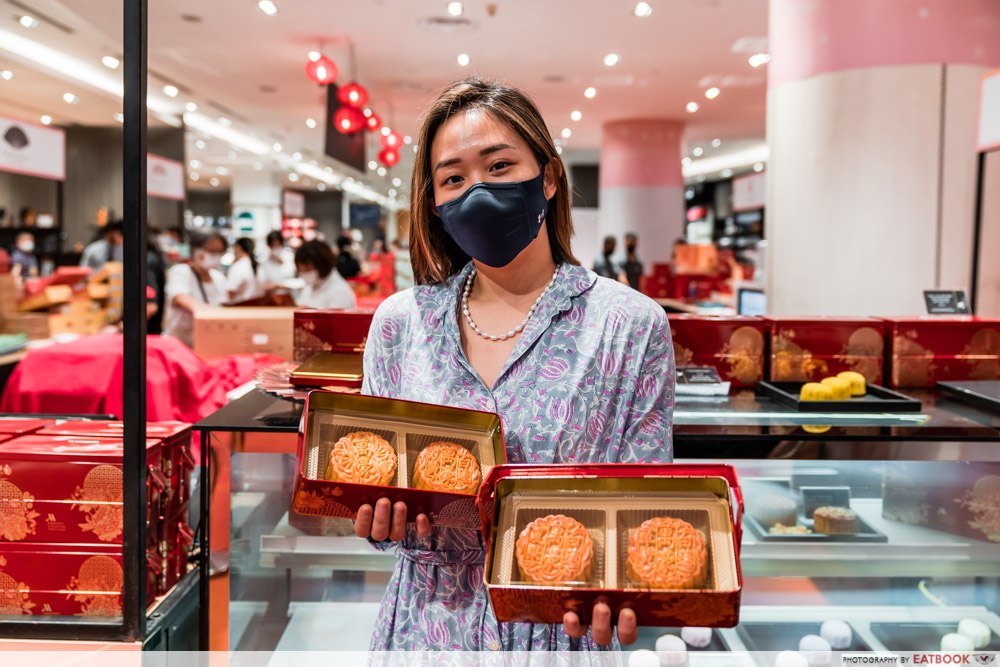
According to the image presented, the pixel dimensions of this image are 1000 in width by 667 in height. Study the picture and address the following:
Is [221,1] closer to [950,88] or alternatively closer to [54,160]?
[54,160]

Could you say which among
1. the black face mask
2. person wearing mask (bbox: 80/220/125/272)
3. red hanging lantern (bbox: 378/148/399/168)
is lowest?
the black face mask

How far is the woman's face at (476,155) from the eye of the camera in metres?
1.25

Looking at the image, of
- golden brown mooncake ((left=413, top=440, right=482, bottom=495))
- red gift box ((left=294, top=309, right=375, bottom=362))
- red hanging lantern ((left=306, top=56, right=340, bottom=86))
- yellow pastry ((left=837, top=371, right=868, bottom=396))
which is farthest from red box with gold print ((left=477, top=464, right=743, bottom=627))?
red hanging lantern ((left=306, top=56, right=340, bottom=86))

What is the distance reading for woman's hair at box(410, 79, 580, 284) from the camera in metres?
1.28

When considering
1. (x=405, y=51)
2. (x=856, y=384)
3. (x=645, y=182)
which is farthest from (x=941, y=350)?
(x=645, y=182)

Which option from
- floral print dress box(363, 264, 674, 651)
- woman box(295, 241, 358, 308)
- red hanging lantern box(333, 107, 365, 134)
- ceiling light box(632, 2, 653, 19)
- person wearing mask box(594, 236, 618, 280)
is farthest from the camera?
person wearing mask box(594, 236, 618, 280)

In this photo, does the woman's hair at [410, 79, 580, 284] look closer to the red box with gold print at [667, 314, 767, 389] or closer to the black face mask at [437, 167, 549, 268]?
the black face mask at [437, 167, 549, 268]

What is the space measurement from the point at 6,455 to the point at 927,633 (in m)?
2.27

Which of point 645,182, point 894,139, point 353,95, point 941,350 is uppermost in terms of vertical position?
point 645,182

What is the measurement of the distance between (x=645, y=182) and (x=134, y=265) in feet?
43.0

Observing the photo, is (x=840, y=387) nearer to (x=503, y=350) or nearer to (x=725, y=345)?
(x=725, y=345)

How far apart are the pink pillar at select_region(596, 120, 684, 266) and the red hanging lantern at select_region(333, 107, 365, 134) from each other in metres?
6.59

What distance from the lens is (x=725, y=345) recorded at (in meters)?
2.40

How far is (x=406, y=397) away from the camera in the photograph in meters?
1.33
